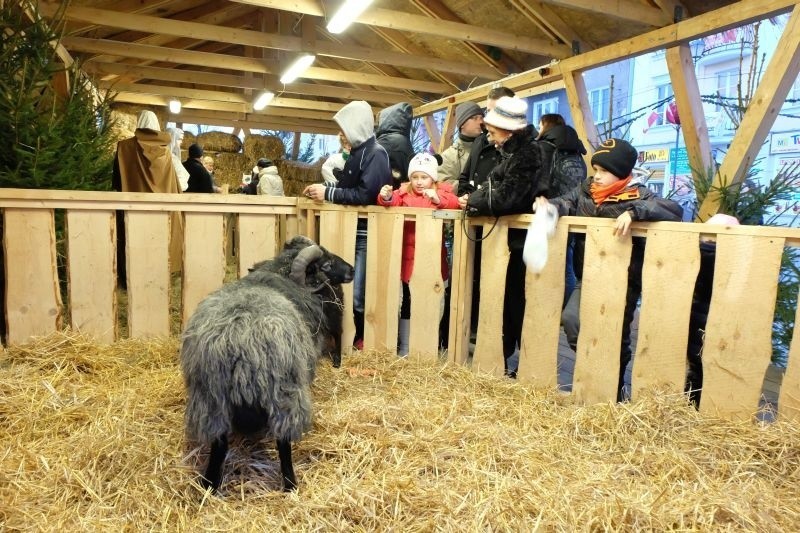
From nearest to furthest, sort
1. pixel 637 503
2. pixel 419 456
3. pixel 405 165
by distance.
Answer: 1. pixel 637 503
2. pixel 419 456
3. pixel 405 165

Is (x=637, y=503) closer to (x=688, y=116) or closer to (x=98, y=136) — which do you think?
(x=688, y=116)

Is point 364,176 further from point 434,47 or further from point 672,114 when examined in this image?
point 434,47

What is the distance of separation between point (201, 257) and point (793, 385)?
384 centimetres

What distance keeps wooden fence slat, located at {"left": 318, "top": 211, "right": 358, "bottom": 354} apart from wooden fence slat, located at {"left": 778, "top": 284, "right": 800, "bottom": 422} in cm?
268

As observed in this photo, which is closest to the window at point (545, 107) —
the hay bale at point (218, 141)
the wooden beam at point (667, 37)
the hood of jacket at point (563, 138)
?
the wooden beam at point (667, 37)

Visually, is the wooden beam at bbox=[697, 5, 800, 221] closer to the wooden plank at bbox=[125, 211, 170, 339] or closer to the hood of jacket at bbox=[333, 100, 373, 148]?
the hood of jacket at bbox=[333, 100, 373, 148]

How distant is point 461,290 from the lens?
12.1 ft

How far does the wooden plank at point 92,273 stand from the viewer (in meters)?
3.89

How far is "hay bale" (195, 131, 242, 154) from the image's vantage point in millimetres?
14156

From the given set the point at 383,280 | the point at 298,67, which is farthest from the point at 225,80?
the point at 383,280

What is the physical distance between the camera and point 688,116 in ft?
17.2

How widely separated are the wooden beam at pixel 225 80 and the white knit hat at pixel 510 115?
7471 mm

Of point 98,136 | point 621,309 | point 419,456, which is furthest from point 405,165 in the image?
point 98,136

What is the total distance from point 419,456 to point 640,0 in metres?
5.22
